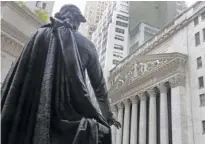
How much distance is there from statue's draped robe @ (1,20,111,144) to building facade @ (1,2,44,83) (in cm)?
979

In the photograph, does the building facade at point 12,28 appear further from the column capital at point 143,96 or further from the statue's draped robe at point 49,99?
the column capital at point 143,96

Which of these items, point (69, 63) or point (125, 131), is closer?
point (69, 63)

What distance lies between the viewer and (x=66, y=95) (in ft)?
10.6

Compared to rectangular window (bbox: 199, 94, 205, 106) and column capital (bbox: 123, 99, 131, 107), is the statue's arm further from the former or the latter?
column capital (bbox: 123, 99, 131, 107)

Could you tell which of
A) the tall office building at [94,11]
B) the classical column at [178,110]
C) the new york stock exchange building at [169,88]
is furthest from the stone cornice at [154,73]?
the tall office building at [94,11]

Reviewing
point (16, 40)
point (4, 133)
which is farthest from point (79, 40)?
point (16, 40)

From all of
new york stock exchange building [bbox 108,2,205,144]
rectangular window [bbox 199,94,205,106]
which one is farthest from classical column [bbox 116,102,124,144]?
rectangular window [bbox 199,94,205,106]

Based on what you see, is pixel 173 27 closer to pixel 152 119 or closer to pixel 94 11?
pixel 152 119

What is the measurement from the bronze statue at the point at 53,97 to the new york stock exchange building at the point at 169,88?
73.8 ft

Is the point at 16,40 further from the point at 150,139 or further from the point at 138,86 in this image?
the point at 138,86

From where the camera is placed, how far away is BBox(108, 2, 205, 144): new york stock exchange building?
25.4 meters

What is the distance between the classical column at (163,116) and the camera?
87.8 ft

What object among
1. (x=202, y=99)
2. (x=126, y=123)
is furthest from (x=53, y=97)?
(x=126, y=123)

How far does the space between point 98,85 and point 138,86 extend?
30.5 metres
